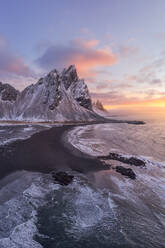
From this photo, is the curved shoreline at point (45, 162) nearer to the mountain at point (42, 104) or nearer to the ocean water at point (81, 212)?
the ocean water at point (81, 212)

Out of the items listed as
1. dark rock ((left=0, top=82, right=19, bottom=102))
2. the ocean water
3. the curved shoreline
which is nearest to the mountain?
dark rock ((left=0, top=82, right=19, bottom=102))

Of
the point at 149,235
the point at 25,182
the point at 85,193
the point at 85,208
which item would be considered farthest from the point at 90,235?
the point at 25,182

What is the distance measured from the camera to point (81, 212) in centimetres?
930

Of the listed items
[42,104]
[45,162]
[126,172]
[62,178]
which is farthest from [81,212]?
[42,104]

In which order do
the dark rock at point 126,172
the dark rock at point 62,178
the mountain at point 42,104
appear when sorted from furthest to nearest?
the mountain at point 42,104, the dark rock at point 126,172, the dark rock at point 62,178

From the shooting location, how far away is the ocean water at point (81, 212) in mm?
7236

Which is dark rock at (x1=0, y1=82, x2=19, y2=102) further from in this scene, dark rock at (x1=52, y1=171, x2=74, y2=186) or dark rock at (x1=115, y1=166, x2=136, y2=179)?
dark rock at (x1=115, y1=166, x2=136, y2=179)

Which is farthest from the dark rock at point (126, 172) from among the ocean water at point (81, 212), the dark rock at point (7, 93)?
the dark rock at point (7, 93)

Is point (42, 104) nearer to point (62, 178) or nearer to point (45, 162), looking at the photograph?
point (45, 162)

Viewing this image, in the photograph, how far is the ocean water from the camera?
285 inches

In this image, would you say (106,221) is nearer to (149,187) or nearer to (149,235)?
(149,235)

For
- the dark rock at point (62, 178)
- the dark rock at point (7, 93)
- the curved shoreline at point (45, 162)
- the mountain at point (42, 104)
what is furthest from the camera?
the dark rock at point (7, 93)

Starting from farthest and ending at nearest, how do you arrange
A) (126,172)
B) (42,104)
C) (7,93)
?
1. (7,93)
2. (42,104)
3. (126,172)

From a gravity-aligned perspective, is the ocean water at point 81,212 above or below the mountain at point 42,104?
below
